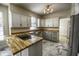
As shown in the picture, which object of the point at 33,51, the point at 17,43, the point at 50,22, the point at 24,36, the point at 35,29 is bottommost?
the point at 33,51

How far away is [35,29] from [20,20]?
280 millimetres

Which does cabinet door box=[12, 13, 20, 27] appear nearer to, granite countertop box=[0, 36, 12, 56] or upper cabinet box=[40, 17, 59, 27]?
granite countertop box=[0, 36, 12, 56]

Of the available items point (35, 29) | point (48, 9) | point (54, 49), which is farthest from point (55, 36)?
point (48, 9)

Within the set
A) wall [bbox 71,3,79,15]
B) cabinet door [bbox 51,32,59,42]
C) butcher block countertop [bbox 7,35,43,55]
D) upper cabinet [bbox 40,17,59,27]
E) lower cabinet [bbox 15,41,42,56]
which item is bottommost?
lower cabinet [bbox 15,41,42,56]

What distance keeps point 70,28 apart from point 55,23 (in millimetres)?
259

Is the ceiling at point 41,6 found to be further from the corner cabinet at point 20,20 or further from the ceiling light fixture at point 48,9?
the corner cabinet at point 20,20

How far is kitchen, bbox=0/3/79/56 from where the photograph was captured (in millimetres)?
1431

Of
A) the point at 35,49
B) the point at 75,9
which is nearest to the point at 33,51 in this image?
the point at 35,49

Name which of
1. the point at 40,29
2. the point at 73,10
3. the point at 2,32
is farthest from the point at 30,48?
the point at 73,10

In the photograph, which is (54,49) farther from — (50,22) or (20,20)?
(20,20)

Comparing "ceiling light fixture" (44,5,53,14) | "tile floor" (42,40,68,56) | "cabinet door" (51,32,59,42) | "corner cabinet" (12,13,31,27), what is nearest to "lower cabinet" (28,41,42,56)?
"tile floor" (42,40,68,56)

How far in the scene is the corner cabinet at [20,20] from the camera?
1.43 meters

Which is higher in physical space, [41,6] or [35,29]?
[41,6]

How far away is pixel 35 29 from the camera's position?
1522 millimetres
